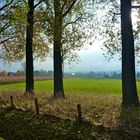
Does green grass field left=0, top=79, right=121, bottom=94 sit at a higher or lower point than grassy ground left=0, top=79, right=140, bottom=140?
higher

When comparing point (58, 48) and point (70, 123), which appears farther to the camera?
point (58, 48)

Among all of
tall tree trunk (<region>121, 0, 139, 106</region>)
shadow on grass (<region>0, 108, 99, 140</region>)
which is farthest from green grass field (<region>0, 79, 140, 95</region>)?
shadow on grass (<region>0, 108, 99, 140</region>)

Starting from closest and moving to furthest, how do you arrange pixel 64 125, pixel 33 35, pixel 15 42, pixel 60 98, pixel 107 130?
pixel 107 130 → pixel 64 125 → pixel 60 98 → pixel 33 35 → pixel 15 42

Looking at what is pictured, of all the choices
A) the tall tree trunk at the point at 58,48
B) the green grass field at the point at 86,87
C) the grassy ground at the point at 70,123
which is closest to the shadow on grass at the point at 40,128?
the grassy ground at the point at 70,123

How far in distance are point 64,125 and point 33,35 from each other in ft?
65.0

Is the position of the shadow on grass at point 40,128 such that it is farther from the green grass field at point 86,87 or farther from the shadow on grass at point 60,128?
the green grass field at point 86,87

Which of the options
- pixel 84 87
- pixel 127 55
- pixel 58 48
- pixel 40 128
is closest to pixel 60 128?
pixel 40 128

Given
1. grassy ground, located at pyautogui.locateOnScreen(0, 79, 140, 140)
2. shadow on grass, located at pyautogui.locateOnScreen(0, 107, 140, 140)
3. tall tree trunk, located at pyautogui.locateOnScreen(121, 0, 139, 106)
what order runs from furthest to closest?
tall tree trunk, located at pyautogui.locateOnScreen(121, 0, 139, 106) < grassy ground, located at pyautogui.locateOnScreen(0, 79, 140, 140) < shadow on grass, located at pyautogui.locateOnScreen(0, 107, 140, 140)

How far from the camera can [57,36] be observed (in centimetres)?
3441

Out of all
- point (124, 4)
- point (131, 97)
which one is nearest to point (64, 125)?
point (131, 97)

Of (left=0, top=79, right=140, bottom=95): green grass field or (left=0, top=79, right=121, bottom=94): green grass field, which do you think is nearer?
(left=0, top=79, right=140, bottom=95): green grass field

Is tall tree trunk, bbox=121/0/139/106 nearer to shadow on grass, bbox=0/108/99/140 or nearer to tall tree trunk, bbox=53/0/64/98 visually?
shadow on grass, bbox=0/108/99/140

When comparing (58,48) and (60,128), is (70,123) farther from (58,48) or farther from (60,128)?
(58,48)

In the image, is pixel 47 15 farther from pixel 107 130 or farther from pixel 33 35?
pixel 107 130
